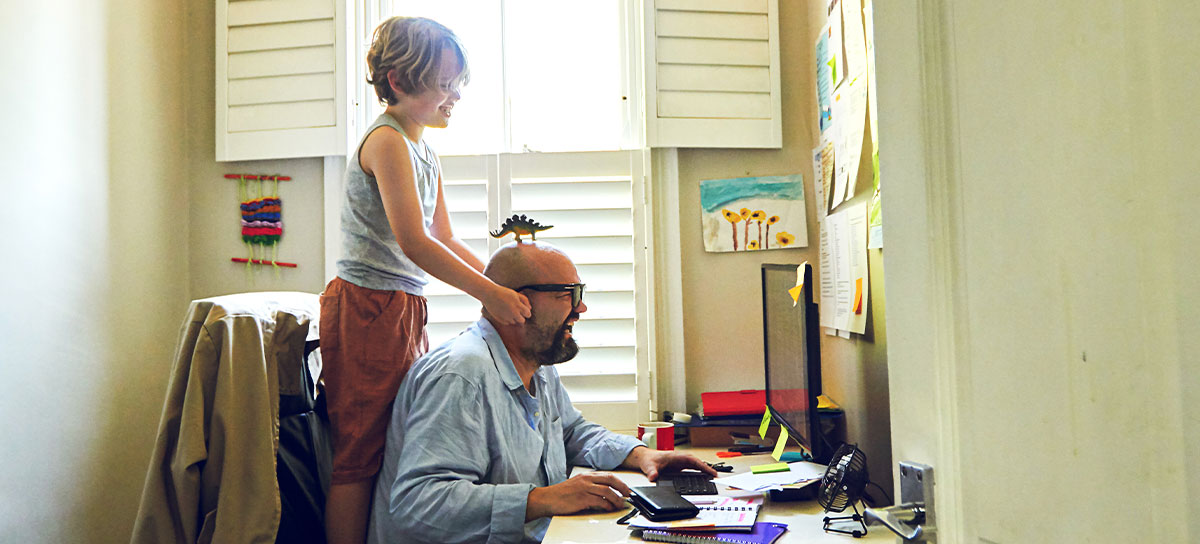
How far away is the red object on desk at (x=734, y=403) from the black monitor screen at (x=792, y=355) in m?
0.23

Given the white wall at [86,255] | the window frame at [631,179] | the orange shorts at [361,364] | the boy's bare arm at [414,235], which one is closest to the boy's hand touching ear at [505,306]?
the boy's bare arm at [414,235]

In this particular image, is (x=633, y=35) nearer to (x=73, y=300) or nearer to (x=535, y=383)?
(x=535, y=383)

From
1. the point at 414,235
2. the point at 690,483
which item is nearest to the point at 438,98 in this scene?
the point at 414,235

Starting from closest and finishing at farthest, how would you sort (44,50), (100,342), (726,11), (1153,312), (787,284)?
1. (1153,312)
2. (787,284)
3. (44,50)
4. (100,342)
5. (726,11)

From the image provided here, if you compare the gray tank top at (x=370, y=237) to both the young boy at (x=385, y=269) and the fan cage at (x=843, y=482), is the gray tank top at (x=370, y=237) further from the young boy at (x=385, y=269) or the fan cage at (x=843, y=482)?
the fan cage at (x=843, y=482)

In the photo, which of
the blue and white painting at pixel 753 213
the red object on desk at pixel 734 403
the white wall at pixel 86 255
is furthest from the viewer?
the blue and white painting at pixel 753 213

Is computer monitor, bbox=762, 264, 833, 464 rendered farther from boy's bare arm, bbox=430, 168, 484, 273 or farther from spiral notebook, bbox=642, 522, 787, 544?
boy's bare arm, bbox=430, 168, 484, 273

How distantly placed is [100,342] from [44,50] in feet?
2.55

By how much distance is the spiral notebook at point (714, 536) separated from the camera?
124 centimetres

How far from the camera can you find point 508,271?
1.79 meters

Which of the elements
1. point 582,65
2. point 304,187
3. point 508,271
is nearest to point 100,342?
point 304,187

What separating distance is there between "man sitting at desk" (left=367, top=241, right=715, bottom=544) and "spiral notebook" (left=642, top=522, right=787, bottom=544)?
175 mm

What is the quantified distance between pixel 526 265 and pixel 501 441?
1.36ft

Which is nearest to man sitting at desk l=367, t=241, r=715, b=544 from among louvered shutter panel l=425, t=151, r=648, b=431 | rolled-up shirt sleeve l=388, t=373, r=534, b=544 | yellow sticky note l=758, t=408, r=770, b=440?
rolled-up shirt sleeve l=388, t=373, r=534, b=544
